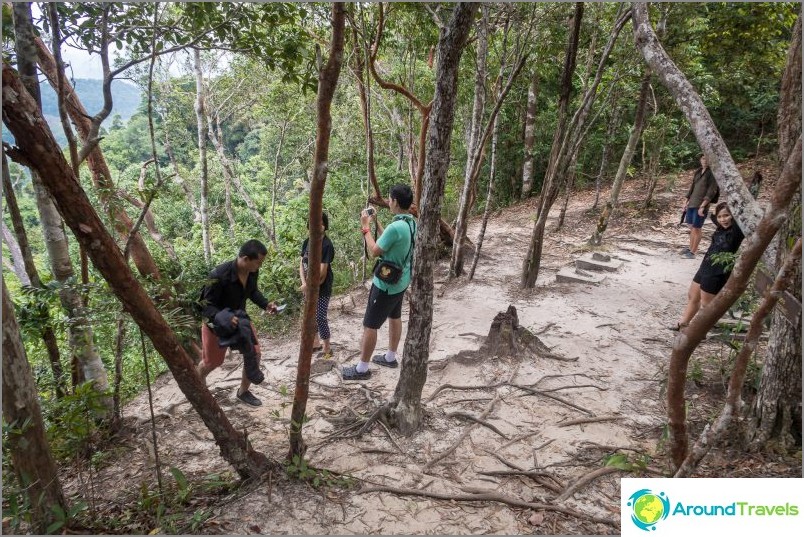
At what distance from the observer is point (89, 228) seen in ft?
7.23

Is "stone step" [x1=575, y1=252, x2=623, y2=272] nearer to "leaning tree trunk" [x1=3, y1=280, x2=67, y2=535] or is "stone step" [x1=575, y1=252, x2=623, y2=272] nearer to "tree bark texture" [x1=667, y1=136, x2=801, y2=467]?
A: "tree bark texture" [x1=667, y1=136, x2=801, y2=467]

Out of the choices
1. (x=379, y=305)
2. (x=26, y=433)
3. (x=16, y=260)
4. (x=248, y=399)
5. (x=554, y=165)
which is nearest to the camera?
(x=26, y=433)

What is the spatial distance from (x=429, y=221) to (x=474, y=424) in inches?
72.6

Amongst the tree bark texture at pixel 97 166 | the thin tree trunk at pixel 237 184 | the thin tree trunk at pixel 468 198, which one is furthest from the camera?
the thin tree trunk at pixel 237 184

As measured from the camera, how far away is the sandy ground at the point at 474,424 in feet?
9.38

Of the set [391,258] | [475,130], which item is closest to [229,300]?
[391,258]

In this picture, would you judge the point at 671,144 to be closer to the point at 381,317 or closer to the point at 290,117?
the point at 290,117

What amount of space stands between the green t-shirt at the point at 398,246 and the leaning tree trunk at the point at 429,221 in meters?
0.65

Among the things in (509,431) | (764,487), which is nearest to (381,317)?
(509,431)

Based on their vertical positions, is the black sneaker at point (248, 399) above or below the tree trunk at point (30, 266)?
below

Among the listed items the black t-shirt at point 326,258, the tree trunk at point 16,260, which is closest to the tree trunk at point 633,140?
the black t-shirt at point 326,258

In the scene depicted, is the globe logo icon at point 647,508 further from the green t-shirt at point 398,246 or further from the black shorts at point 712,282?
the black shorts at point 712,282

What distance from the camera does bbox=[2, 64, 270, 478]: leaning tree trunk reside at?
2.01m

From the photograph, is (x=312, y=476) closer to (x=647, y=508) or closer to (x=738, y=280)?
(x=647, y=508)
